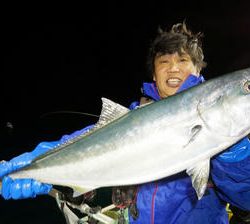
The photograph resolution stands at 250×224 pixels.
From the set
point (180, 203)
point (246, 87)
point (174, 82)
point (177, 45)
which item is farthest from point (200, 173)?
point (177, 45)

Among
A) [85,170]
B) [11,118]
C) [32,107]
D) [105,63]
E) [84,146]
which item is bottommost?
[85,170]

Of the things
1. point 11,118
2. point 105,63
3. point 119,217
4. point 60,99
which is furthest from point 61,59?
point 119,217

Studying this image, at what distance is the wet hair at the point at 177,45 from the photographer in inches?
128

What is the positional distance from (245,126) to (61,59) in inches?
1993

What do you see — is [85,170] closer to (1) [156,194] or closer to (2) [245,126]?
(1) [156,194]

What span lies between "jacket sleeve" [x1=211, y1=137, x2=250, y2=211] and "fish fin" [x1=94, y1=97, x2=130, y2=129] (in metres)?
0.73

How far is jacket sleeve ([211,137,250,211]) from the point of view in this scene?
89.2 inches

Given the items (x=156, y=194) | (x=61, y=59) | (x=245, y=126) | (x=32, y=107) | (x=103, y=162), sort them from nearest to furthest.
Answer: (x=245, y=126) → (x=103, y=162) → (x=156, y=194) → (x=32, y=107) → (x=61, y=59)

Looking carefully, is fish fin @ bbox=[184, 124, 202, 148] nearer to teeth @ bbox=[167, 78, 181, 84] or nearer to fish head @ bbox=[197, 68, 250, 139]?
fish head @ bbox=[197, 68, 250, 139]

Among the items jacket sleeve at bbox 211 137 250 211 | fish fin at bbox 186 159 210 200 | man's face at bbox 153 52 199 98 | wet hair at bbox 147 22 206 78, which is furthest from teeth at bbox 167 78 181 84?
fish fin at bbox 186 159 210 200

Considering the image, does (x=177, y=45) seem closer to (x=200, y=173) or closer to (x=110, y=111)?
(x=110, y=111)

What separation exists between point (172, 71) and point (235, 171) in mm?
1140

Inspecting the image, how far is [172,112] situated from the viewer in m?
2.08

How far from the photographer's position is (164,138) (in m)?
2.05
